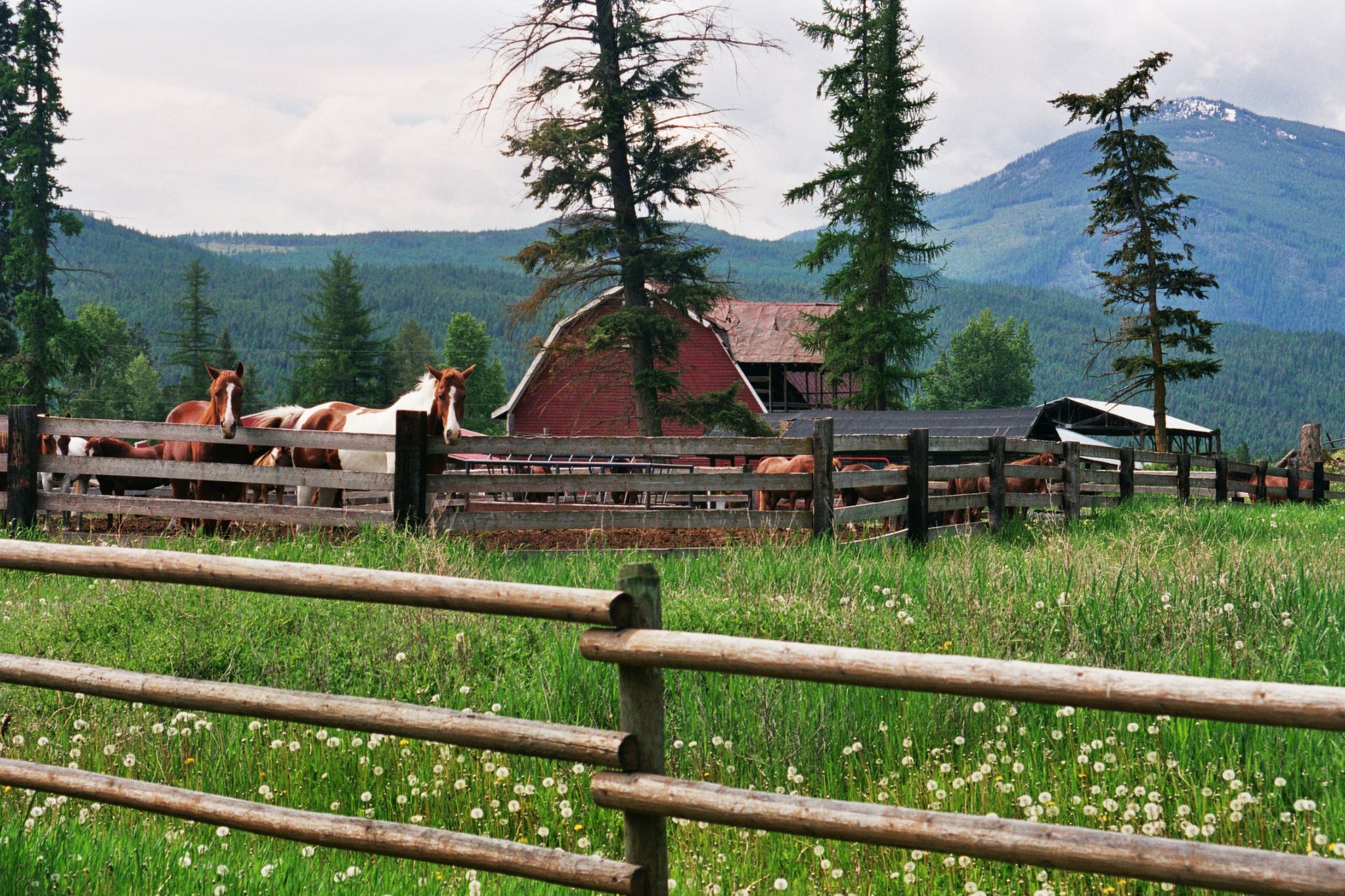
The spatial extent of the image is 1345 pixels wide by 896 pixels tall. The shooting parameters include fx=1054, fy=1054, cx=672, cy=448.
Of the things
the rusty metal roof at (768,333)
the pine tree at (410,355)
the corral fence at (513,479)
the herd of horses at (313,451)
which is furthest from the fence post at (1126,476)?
the pine tree at (410,355)

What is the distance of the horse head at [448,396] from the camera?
42.9 ft

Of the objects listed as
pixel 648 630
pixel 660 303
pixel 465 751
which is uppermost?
pixel 660 303

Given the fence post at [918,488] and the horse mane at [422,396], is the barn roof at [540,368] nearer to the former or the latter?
the horse mane at [422,396]

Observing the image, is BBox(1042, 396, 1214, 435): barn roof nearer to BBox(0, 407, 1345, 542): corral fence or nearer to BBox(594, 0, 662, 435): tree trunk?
BBox(594, 0, 662, 435): tree trunk

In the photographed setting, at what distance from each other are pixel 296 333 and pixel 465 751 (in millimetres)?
77969

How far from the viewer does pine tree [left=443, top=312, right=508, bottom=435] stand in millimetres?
91312

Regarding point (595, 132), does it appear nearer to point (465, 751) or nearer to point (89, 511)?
point (89, 511)

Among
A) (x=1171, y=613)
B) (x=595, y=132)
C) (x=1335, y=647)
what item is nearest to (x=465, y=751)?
(x=1171, y=613)

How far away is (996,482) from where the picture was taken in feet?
46.6

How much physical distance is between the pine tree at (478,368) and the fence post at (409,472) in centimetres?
7697

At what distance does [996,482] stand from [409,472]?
7.75m

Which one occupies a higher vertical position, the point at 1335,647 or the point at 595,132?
the point at 595,132

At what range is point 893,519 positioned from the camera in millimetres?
15109

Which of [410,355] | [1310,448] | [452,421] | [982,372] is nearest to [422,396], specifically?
[452,421]
